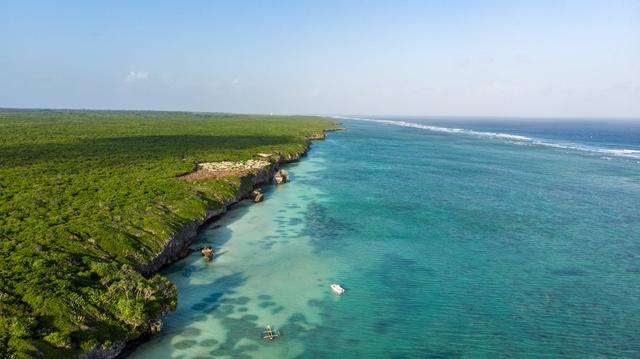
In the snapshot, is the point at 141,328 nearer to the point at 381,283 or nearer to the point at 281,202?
the point at 381,283

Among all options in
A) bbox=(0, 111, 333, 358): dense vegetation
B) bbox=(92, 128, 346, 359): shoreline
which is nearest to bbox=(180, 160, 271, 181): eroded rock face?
bbox=(92, 128, 346, 359): shoreline

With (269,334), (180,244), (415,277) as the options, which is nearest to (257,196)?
(180,244)

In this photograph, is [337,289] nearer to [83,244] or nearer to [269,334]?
[269,334]

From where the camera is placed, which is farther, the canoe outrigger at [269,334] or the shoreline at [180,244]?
the canoe outrigger at [269,334]

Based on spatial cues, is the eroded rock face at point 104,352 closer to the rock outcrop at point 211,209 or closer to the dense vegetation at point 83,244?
the rock outcrop at point 211,209

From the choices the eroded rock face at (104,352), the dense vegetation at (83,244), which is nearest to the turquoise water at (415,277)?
the eroded rock face at (104,352)

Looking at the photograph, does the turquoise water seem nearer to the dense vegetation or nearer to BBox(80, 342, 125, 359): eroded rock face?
BBox(80, 342, 125, 359): eroded rock face
